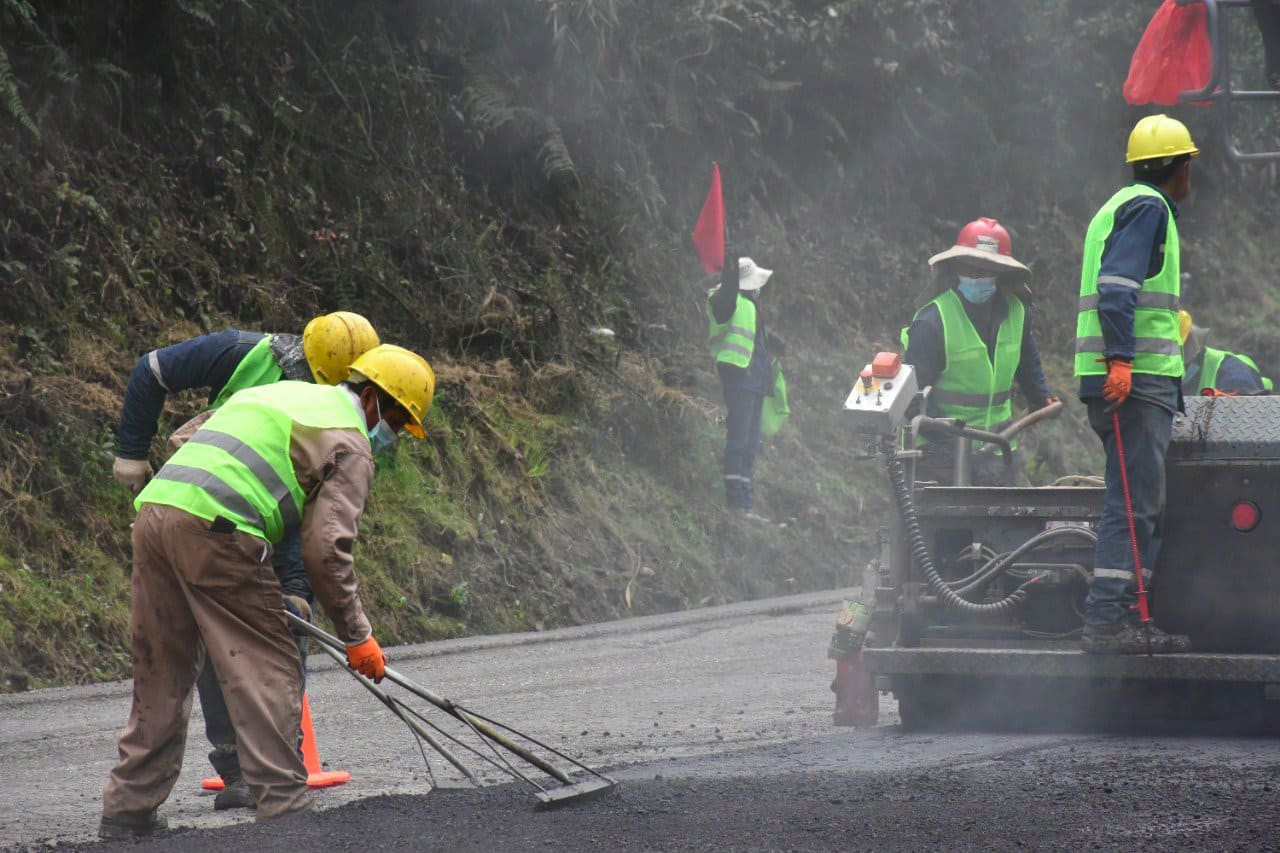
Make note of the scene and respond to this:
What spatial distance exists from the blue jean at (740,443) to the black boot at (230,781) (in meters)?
8.22

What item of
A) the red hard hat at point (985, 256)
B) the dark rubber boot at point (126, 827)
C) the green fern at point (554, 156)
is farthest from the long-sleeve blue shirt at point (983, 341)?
the green fern at point (554, 156)

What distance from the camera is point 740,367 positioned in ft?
44.6

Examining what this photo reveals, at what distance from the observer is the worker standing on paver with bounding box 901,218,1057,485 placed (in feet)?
26.4

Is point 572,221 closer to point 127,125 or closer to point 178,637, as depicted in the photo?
point 127,125

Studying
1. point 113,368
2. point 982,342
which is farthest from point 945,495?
point 113,368

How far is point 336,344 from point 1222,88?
3.33m

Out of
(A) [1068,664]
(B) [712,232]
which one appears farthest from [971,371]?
(B) [712,232]

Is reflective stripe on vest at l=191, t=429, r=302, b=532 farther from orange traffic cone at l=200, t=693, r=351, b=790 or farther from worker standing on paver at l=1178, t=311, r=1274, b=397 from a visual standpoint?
worker standing on paver at l=1178, t=311, r=1274, b=397

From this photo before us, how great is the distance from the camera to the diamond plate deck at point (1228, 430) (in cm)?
618

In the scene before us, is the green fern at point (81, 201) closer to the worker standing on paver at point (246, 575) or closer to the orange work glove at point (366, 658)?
the worker standing on paver at point (246, 575)

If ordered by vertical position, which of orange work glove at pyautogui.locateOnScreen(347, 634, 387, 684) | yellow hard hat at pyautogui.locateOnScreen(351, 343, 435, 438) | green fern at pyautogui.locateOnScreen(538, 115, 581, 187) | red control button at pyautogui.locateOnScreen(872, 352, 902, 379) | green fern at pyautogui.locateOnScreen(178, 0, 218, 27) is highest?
green fern at pyautogui.locateOnScreen(178, 0, 218, 27)

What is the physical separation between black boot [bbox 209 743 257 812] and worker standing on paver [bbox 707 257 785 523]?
26.9 feet

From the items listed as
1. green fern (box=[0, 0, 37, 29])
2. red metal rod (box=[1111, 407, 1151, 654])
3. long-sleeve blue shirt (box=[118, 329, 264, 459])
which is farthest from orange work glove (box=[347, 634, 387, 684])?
green fern (box=[0, 0, 37, 29])

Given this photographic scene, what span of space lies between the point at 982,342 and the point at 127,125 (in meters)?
6.57
